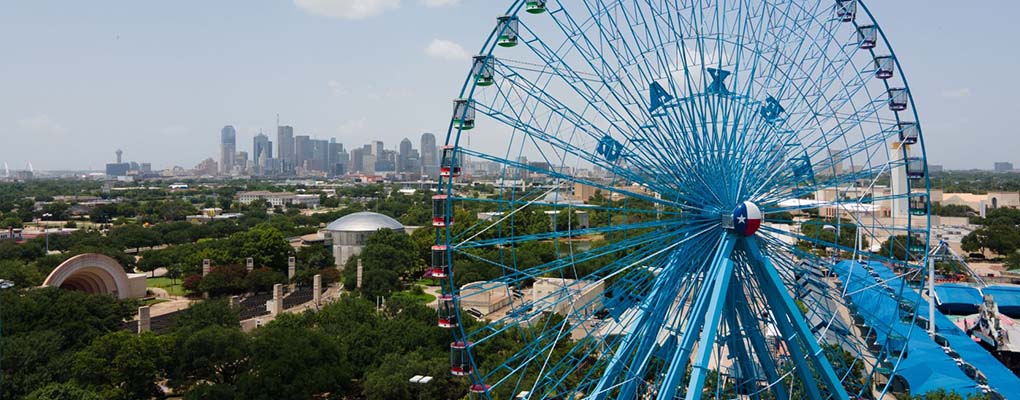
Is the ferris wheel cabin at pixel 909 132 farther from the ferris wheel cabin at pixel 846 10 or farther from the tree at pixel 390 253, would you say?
the tree at pixel 390 253

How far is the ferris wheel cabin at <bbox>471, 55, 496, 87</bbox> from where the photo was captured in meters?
17.8

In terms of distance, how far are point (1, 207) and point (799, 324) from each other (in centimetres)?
13204

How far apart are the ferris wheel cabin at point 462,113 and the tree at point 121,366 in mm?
18704

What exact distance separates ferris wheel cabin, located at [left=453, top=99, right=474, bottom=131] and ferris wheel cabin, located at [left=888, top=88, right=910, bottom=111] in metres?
10.7

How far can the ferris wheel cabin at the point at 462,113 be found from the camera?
17094 mm

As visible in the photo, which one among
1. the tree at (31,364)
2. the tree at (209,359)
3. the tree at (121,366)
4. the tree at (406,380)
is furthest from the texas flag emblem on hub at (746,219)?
the tree at (31,364)

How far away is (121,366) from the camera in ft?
93.8

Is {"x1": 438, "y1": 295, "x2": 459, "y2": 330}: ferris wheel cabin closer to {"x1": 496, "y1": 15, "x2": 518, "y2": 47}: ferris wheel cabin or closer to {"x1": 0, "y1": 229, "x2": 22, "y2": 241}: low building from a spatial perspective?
{"x1": 496, "y1": 15, "x2": 518, "y2": 47}: ferris wheel cabin

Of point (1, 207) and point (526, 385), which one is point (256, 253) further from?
point (1, 207)

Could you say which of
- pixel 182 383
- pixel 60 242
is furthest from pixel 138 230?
pixel 182 383

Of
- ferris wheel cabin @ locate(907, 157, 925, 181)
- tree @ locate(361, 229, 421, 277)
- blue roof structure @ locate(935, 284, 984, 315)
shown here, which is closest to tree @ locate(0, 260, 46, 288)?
tree @ locate(361, 229, 421, 277)

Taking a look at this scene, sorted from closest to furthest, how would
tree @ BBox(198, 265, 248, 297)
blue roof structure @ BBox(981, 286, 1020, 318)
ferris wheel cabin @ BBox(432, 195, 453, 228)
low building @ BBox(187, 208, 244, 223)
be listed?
1. ferris wheel cabin @ BBox(432, 195, 453, 228)
2. blue roof structure @ BBox(981, 286, 1020, 318)
3. tree @ BBox(198, 265, 248, 297)
4. low building @ BBox(187, 208, 244, 223)

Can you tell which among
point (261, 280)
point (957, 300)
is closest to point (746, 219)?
point (957, 300)

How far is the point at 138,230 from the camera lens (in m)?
79.2
